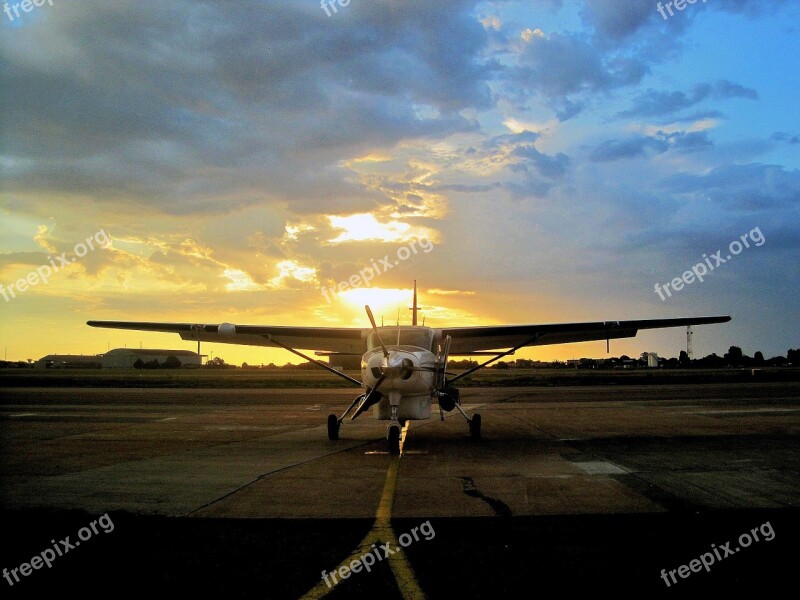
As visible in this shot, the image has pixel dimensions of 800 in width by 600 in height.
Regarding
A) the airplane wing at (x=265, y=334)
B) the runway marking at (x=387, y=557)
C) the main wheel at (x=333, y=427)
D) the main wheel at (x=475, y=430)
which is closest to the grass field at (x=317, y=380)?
the airplane wing at (x=265, y=334)

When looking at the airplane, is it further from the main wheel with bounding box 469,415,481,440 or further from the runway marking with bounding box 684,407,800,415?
the runway marking with bounding box 684,407,800,415

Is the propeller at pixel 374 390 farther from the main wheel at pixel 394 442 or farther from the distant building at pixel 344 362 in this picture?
the distant building at pixel 344 362

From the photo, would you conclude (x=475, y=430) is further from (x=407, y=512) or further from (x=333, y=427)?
(x=407, y=512)

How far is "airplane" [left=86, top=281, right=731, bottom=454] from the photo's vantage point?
14.0m

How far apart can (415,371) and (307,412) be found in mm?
13071

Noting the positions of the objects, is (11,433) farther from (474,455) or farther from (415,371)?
(474,455)

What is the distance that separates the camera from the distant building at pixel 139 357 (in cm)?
14762

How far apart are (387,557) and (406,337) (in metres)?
9.70

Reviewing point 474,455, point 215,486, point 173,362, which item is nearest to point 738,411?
point 474,455

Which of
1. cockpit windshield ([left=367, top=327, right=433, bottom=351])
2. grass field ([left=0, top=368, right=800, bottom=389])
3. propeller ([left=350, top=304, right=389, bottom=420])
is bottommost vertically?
grass field ([left=0, top=368, right=800, bottom=389])

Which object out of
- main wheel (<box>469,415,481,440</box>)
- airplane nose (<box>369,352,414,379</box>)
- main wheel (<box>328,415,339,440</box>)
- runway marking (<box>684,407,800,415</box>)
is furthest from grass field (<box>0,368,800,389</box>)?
airplane nose (<box>369,352,414,379</box>)

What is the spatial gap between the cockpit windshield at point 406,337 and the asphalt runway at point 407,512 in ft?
7.61

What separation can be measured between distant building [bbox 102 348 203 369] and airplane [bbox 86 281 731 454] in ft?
393

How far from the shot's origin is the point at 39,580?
521 centimetres
